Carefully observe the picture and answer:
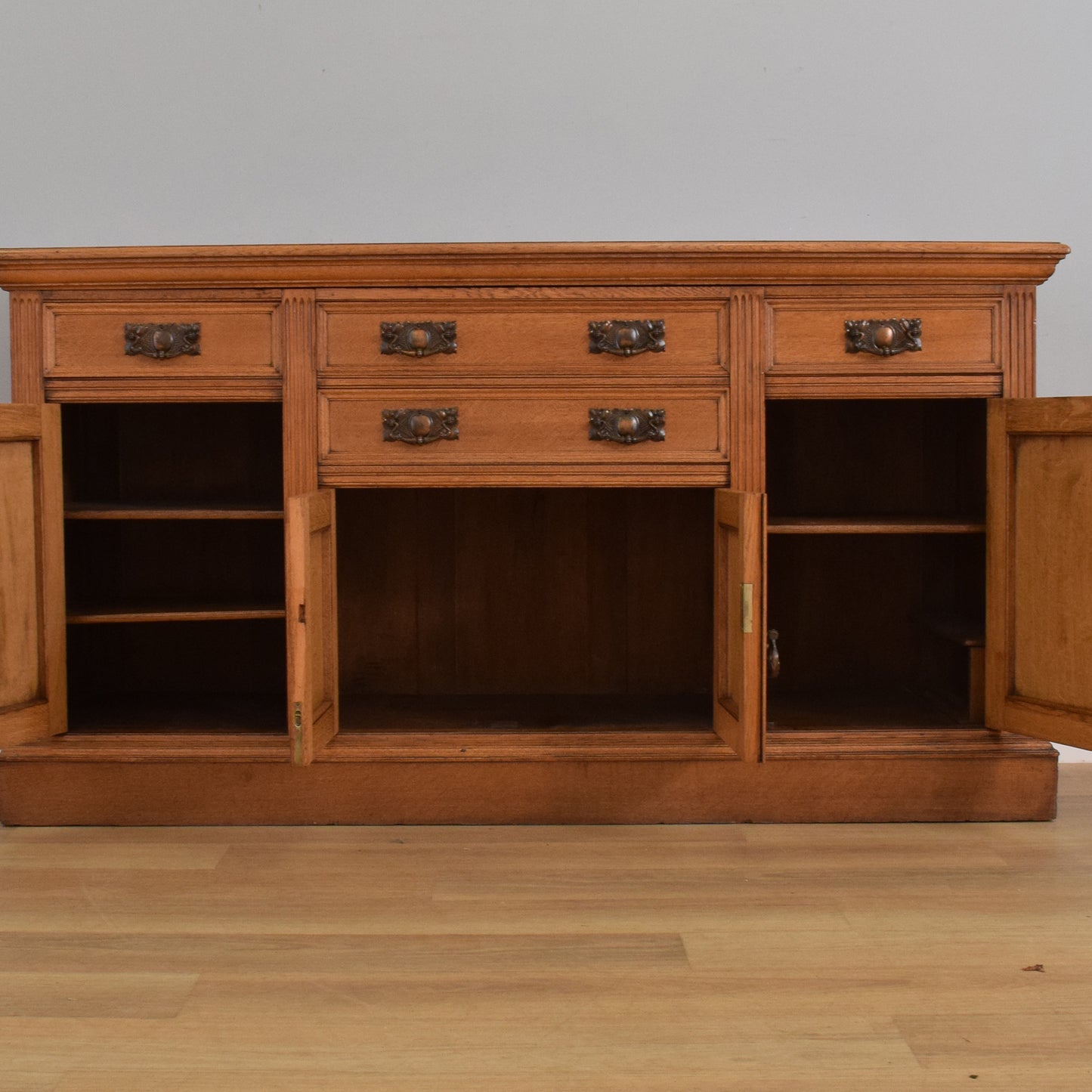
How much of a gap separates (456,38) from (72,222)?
3.57 ft

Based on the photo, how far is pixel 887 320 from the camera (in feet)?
7.43

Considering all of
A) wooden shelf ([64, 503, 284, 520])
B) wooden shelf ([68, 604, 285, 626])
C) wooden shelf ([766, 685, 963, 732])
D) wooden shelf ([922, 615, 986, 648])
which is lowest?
wooden shelf ([766, 685, 963, 732])

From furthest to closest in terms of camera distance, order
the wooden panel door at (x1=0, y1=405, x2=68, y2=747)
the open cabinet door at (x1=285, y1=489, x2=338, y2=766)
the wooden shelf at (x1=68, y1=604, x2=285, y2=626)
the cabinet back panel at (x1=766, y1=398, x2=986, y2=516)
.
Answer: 1. the cabinet back panel at (x1=766, y1=398, x2=986, y2=516)
2. the wooden shelf at (x1=68, y1=604, x2=285, y2=626)
3. the wooden panel door at (x1=0, y1=405, x2=68, y2=747)
4. the open cabinet door at (x1=285, y1=489, x2=338, y2=766)

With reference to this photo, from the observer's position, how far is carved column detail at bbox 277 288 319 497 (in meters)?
2.27

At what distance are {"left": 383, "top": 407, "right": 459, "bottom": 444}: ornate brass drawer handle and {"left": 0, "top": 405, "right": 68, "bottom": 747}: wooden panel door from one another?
68 cm

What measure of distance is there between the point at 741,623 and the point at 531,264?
82 centimetres

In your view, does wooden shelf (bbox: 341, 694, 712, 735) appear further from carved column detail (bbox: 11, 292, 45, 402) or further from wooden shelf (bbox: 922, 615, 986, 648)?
carved column detail (bbox: 11, 292, 45, 402)

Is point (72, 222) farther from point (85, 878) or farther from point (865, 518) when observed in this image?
point (865, 518)

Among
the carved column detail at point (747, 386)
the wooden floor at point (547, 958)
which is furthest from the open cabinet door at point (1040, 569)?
the carved column detail at point (747, 386)

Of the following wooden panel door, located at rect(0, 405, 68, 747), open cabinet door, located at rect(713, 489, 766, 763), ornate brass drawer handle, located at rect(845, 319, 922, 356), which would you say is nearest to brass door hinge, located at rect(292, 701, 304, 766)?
wooden panel door, located at rect(0, 405, 68, 747)

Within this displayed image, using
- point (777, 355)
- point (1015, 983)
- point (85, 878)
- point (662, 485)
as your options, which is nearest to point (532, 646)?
point (662, 485)

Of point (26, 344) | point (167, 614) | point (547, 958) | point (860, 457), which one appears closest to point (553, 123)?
point (860, 457)

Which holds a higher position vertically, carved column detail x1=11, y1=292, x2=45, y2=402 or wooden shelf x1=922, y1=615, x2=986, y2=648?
carved column detail x1=11, y1=292, x2=45, y2=402

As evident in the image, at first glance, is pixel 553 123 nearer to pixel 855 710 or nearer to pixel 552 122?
pixel 552 122
